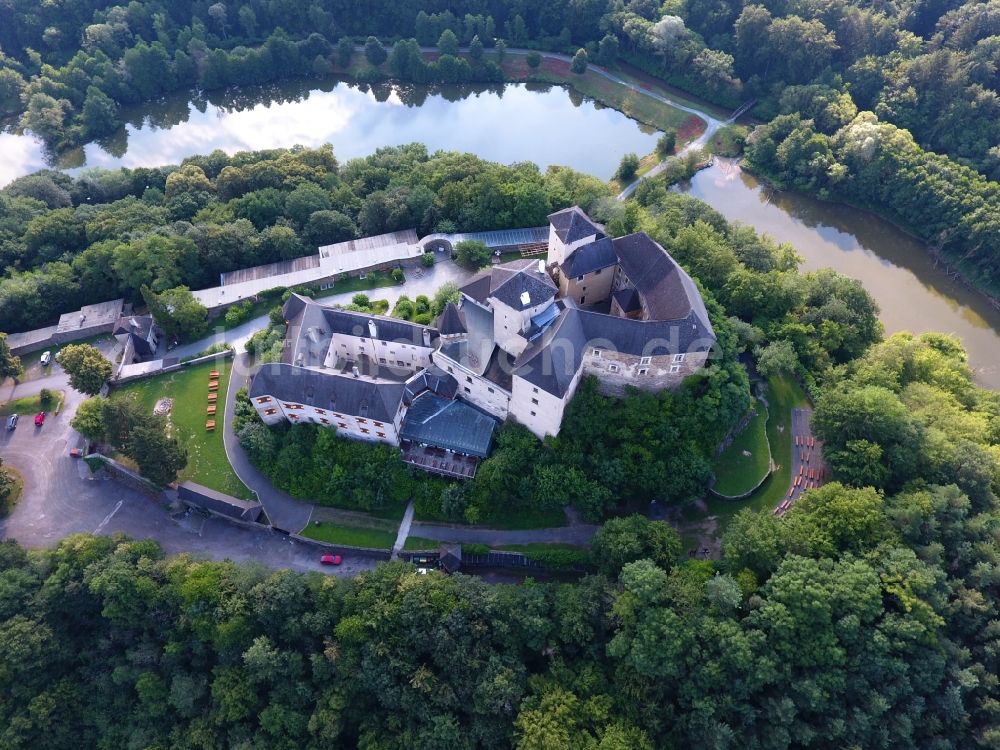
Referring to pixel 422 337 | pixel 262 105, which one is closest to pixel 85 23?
pixel 262 105

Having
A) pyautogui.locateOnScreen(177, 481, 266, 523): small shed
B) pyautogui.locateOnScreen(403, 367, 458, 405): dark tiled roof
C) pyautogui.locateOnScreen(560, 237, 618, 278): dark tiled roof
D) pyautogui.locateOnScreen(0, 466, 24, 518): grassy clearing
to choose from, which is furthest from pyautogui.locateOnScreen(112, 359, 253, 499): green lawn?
pyautogui.locateOnScreen(560, 237, 618, 278): dark tiled roof

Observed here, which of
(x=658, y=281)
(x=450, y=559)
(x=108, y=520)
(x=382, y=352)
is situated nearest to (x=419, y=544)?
(x=450, y=559)

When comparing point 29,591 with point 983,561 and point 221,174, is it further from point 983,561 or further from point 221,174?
point 983,561

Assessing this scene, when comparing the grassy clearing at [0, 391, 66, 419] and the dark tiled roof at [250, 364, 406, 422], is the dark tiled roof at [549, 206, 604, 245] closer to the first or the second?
the dark tiled roof at [250, 364, 406, 422]

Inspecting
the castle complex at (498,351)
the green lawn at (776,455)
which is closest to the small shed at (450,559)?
the castle complex at (498,351)

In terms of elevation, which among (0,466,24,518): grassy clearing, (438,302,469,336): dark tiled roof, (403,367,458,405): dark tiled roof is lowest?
(0,466,24,518): grassy clearing
